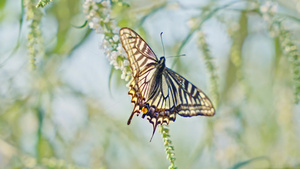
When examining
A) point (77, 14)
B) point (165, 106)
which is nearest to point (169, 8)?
point (77, 14)

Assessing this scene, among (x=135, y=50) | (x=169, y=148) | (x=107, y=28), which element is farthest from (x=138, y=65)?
(x=169, y=148)

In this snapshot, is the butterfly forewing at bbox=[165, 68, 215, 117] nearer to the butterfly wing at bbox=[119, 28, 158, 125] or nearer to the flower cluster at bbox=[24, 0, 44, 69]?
the butterfly wing at bbox=[119, 28, 158, 125]

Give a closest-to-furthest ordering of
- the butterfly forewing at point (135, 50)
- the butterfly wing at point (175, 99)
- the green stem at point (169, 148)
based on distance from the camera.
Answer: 1. the green stem at point (169, 148)
2. the butterfly forewing at point (135, 50)
3. the butterfly wing at point (175, 99)

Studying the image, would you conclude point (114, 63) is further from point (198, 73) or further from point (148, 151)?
point (148, 151)

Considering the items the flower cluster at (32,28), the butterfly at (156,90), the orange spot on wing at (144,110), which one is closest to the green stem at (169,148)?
the butterfly at (156,90)

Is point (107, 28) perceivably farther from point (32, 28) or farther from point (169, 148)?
point (169, 148)

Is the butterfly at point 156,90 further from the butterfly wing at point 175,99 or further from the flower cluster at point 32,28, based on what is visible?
the flower cluster at point 32,28
